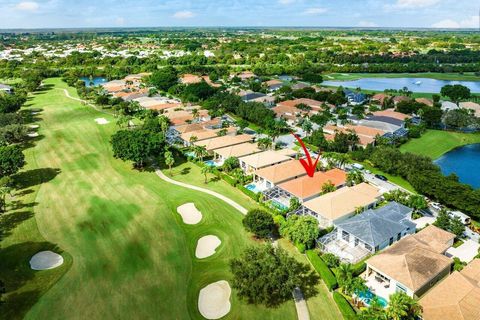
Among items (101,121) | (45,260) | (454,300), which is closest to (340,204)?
(454,300)

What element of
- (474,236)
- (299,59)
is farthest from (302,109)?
(299,59)

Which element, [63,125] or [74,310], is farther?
[63,125]

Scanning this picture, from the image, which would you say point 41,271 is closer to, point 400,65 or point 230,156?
point 230,156

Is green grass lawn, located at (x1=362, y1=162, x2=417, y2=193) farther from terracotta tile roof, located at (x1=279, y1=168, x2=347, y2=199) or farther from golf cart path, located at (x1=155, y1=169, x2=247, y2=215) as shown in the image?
golf cart path, located at (x1=155, y1=169, x2=247, y2=215)

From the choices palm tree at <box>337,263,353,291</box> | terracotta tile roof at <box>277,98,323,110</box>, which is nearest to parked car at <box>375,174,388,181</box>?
palm tree at <box>337,263,353,291</box>

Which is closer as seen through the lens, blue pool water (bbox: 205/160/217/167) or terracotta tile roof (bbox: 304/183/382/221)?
terracotta tile roof (bbox: 304/183/382/221)

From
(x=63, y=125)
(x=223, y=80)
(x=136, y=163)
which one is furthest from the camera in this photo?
(x=223, y=80)
